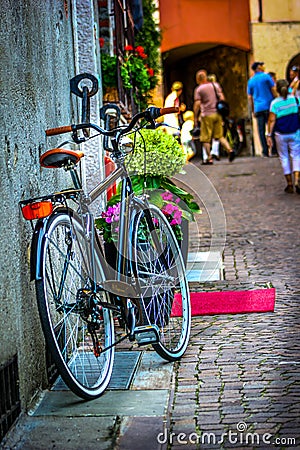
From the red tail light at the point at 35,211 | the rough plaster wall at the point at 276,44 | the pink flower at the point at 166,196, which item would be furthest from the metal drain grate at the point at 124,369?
the rough plaster wall at the point at 276,44

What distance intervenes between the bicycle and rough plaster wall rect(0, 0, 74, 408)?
114 millimetres

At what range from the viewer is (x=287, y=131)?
14.5 m

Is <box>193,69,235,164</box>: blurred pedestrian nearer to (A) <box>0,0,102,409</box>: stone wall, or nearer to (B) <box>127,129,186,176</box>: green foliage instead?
(B) <box>127,129,186,176</box>: green foliage

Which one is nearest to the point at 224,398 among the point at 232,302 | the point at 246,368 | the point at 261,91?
the point at 246,368

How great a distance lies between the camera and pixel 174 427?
408 cm

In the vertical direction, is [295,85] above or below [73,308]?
above

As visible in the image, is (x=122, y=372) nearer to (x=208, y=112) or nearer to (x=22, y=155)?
(x=22, y=155)

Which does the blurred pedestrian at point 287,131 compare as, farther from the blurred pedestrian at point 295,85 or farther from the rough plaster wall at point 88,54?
the rough plaster wall at point 88,54

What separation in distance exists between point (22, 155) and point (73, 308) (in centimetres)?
78

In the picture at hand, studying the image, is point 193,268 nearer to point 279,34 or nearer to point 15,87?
point 15,87

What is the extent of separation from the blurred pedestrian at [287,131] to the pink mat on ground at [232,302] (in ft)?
25.3

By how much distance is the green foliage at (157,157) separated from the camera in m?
7.09

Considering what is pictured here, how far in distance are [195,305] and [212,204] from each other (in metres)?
7.27

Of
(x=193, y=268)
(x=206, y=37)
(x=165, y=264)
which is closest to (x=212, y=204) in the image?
(x=193, y=268)
